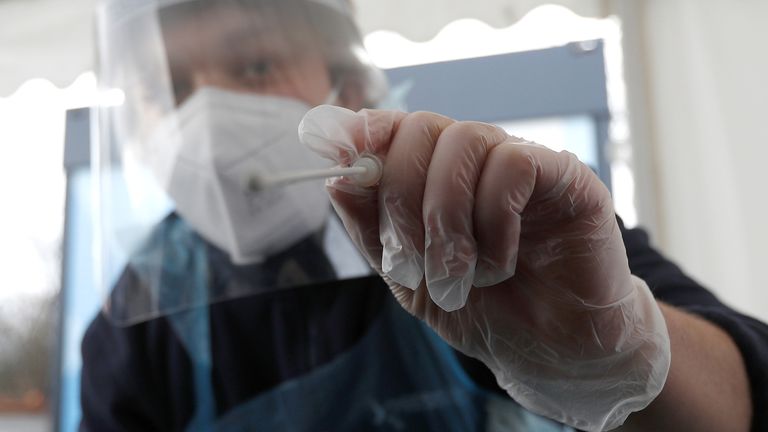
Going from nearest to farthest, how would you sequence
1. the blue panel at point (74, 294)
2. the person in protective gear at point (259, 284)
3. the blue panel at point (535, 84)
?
the person in protective gear at point (259, 284), the blue panel at point (535, 84), the blue panel at point (74, 294)

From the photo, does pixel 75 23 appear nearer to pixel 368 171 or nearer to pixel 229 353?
pixel 229 353

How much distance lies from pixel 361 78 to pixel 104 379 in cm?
62

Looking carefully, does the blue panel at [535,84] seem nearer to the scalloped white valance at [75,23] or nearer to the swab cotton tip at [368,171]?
the scalloped white valance at [75,23]

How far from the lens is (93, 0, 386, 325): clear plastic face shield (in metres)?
0.99

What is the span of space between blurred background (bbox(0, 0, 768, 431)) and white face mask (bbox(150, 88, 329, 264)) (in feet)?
1.27

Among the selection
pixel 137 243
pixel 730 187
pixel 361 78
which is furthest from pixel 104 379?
pixel 730 187

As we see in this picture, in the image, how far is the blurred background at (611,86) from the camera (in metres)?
1.54

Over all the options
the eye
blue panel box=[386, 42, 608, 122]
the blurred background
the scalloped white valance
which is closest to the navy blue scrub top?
the eye

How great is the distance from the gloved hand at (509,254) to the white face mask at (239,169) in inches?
17.8

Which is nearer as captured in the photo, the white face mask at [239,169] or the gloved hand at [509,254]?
the gloved hand at [509,254]

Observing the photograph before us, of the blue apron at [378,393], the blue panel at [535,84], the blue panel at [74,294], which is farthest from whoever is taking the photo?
the blue panel at [74,294]

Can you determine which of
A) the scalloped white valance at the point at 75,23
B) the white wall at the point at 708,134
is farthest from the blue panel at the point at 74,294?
the white wall at the point at 708,134

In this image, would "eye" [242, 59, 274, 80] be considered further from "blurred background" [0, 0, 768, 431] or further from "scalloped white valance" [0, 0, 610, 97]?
"scalloped white valance" [0, 0, 610, 97]

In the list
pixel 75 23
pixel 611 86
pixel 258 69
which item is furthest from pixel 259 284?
pixel 75 23
